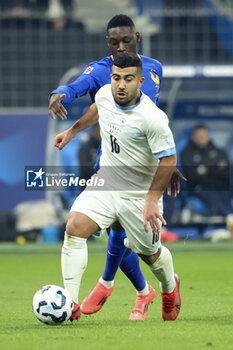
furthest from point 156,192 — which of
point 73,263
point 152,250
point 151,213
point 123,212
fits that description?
point 73,263

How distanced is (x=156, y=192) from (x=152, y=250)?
55 cm

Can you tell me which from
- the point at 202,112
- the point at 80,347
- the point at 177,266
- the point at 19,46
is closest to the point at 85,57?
the point at 19,46

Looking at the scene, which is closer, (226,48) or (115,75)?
(115,75)

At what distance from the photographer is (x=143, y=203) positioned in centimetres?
568

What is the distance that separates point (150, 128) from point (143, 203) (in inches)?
21.9

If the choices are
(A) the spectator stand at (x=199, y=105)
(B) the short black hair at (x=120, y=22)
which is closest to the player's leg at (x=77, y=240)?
(B) the short black hair at (x=120, y=22)

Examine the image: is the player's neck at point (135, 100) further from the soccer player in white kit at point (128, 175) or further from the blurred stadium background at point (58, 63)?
the blurred stadium background at point (58, 63)

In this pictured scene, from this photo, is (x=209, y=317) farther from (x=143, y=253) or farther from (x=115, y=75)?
(x=115, y=75)

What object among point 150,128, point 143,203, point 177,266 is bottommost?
point 177,266

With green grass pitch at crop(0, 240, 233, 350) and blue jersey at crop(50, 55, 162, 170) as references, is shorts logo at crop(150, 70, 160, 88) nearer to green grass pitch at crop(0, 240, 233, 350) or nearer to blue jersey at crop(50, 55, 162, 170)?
blue jersey at crop(50, 55, 162, 170)

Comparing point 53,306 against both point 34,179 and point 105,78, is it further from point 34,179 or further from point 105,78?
point 105,78

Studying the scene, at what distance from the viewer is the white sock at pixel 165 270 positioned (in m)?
5.86

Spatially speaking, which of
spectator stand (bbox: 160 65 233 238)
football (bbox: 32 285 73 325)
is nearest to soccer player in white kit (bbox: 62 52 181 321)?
football (bbox: 32 285 73 325)

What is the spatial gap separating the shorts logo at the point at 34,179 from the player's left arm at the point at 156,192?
4.21 feet
